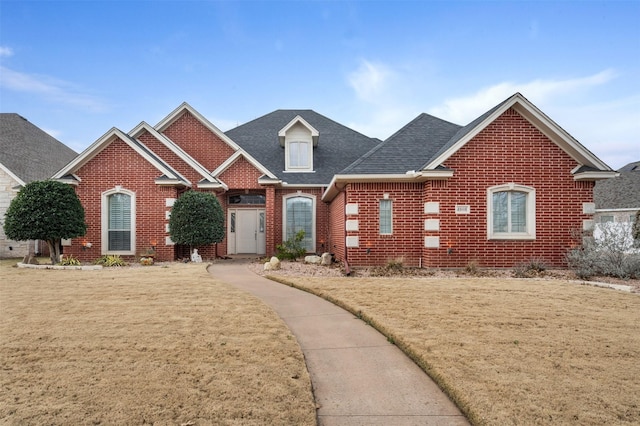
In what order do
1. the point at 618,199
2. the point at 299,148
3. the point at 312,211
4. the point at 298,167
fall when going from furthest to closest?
the point at 618,199 < the point at 299,148 < the point at 298,167 < the point at 312,211

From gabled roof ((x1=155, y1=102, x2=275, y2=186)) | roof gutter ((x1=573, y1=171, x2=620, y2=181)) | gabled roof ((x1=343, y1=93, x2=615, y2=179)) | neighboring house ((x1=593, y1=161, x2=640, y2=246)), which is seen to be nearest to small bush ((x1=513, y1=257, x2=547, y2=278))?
roof gutter ((x1=573, y1=171, x2=620, y2=181))

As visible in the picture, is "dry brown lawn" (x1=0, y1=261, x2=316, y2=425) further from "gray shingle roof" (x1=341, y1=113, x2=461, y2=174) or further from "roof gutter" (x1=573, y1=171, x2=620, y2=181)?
"roof gutter" (x1=573, y1=171, x2=620, y2=181)

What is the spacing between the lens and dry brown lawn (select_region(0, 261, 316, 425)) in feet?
10.2

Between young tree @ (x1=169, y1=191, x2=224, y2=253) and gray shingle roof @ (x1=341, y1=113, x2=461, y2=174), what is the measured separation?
5830mm

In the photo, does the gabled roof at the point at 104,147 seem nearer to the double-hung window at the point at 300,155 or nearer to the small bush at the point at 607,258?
the double-hung window at the point at 300,155

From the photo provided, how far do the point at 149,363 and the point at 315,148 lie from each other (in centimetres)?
1746

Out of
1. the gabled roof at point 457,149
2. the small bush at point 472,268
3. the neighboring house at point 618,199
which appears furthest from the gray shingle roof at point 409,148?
the neighboring house at point 618,199

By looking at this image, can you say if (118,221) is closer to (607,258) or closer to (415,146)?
(415,146)

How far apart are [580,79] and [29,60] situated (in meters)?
18.2

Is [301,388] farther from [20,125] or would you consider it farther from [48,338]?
[20,125]

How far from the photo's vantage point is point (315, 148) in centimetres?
2073

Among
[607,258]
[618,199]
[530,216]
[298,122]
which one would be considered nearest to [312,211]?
[298,122]

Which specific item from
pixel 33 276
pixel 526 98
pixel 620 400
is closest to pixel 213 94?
pixel 33 276

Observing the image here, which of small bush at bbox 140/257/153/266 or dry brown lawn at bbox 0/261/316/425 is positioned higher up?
small bush at bbox 140/257/153/266
